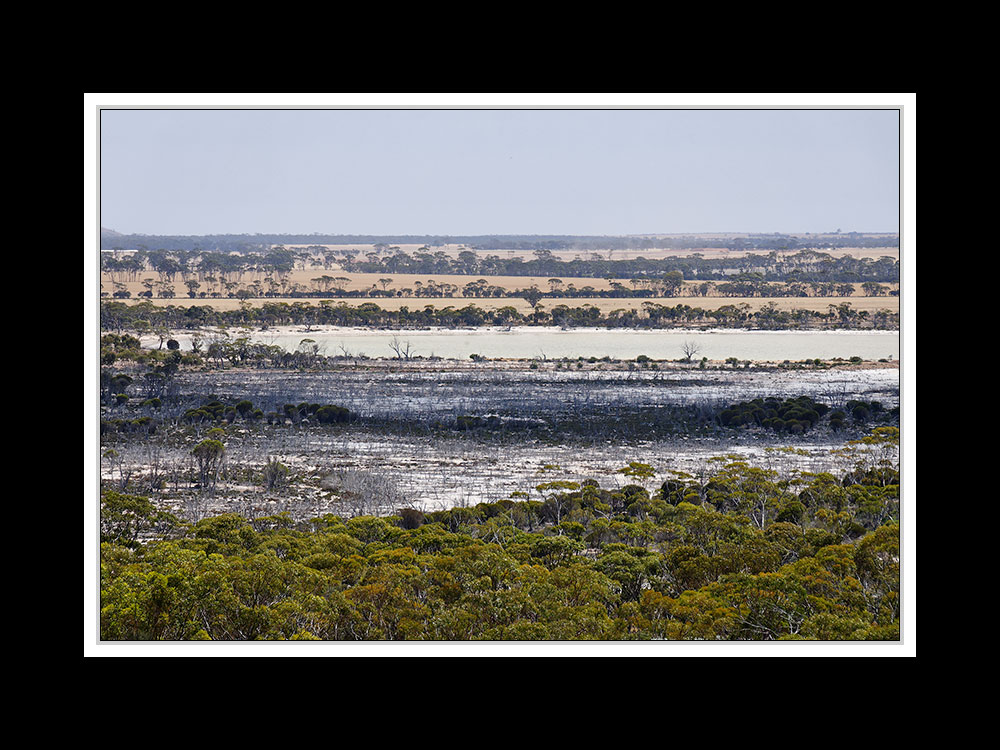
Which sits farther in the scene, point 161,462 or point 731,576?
point 161,462

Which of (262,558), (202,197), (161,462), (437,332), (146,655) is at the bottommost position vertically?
(146,655)

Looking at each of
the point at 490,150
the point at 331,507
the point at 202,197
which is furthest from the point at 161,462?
the point at 490,150

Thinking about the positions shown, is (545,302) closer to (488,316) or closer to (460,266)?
(488,316)

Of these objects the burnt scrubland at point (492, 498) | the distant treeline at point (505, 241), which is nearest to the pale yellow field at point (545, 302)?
the burnt scrubland at point (492, 498)

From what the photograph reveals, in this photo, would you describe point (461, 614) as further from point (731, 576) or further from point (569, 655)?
point (731, 576)

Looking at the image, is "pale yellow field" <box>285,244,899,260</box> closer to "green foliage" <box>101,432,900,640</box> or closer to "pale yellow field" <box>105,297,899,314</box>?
"pale yellow field" <box>105,297,899,314</box>

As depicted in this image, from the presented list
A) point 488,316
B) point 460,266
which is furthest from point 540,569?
point 460,266

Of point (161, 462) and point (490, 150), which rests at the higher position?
point (490, 150)

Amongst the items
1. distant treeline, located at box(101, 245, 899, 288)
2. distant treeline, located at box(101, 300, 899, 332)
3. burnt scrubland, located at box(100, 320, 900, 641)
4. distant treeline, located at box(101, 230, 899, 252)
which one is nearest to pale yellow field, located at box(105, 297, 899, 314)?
distant treeline, located at box(101, 300, 899, 332)

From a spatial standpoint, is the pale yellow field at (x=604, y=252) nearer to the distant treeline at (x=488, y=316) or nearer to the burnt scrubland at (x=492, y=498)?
the distant treeline at (x=488, y=316)

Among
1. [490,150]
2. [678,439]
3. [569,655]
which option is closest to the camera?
[569,655]
